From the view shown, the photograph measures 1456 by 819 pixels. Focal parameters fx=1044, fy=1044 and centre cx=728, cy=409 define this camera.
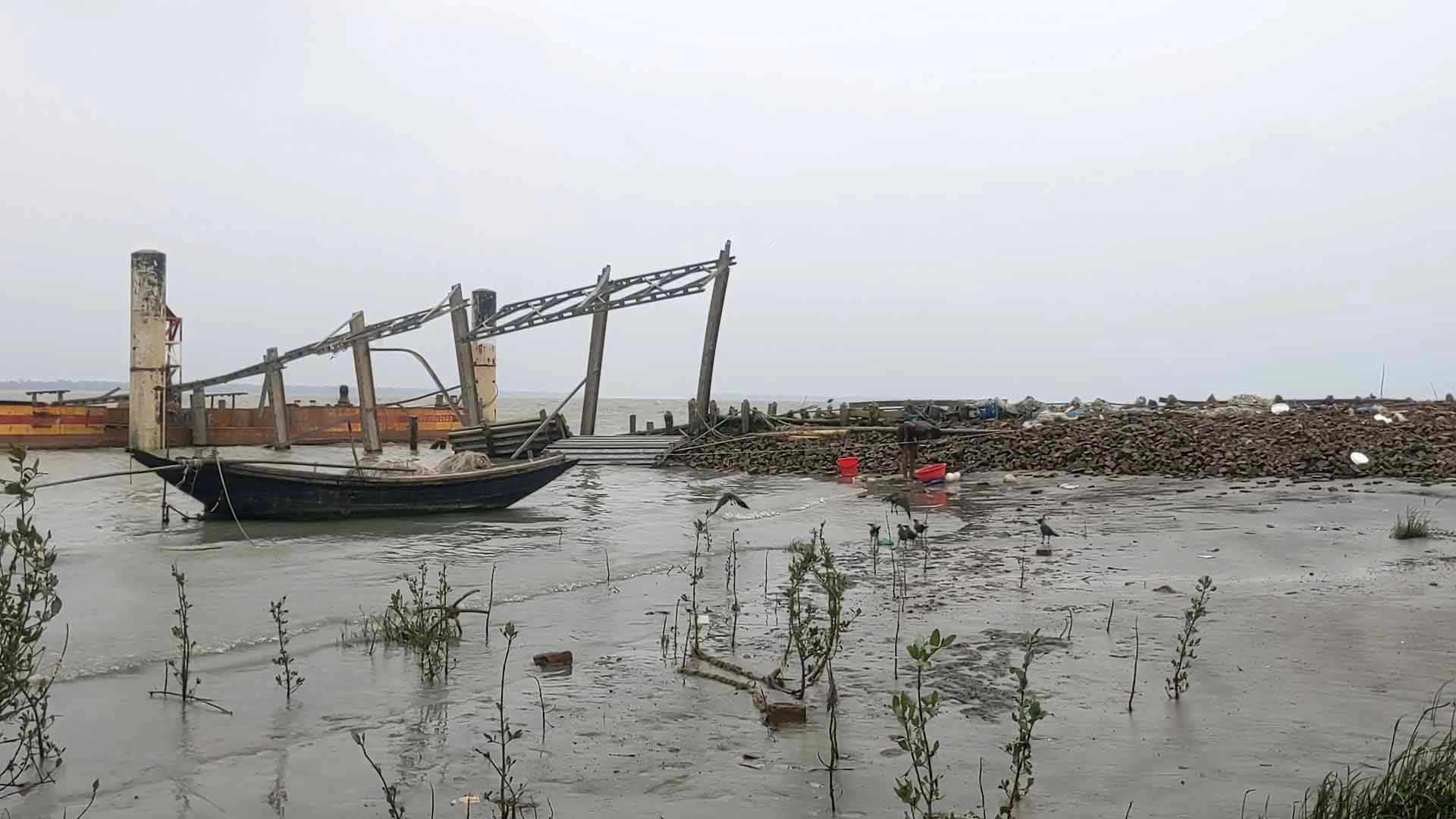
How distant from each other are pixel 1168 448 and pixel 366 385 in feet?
65.7

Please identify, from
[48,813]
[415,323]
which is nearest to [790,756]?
[48,813]

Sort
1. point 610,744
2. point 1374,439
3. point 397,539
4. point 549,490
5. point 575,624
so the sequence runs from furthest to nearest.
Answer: point 549,490, point 1374,439, point 397,539, point 575,624, point 610,744

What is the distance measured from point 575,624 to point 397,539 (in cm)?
645

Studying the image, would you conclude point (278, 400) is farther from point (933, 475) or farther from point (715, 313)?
point (933, 475)

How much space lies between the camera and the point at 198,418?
101 ft

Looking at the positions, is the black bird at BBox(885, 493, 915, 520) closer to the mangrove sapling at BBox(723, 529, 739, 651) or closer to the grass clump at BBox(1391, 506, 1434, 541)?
the mangrove sapling at BBox(723, 529, 739, 651)

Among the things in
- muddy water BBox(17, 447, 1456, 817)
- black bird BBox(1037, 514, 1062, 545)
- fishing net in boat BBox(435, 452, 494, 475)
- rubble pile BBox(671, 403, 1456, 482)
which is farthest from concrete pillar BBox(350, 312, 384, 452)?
black bird BBox(1037, 514, 1062, 545)

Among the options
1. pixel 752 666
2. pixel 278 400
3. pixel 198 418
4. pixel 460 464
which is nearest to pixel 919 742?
pixel 752 666

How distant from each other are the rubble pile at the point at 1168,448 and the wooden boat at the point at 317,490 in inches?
342

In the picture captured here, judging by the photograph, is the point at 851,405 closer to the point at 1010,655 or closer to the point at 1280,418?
the point at 1280,418

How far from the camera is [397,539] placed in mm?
13359

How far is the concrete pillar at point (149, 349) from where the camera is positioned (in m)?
26.6

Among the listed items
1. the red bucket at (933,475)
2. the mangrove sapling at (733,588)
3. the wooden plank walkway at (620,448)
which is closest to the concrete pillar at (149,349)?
the wooden plank walkway at (620,448)

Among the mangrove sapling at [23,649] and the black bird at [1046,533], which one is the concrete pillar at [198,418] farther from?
the mangrove sapling at [23,649]
